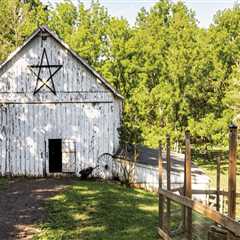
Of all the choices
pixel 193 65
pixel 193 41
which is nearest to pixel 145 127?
pixel 193 65

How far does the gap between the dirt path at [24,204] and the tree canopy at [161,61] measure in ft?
46.9

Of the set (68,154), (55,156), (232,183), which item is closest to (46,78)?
(68,154)

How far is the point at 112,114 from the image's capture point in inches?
979

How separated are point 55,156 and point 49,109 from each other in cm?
367

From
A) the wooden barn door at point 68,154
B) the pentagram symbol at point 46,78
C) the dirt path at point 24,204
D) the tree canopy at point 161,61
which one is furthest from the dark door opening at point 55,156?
the tree canopy at point 161,61

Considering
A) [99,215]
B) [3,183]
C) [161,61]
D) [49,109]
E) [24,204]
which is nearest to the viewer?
[99,215]

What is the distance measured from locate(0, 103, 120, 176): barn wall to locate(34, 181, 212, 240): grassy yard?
16.0 feet

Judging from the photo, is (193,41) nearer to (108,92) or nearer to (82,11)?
(82,11)

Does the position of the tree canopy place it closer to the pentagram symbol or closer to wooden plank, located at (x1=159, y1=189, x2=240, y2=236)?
the pentagram symbol

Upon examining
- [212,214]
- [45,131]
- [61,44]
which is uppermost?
[61,44]

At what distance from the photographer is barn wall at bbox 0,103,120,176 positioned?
24609 mm

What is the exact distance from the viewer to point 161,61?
41688mm

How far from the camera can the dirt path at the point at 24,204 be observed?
41.2ft

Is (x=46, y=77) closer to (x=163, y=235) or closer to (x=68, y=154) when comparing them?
(x=68, y=154)
